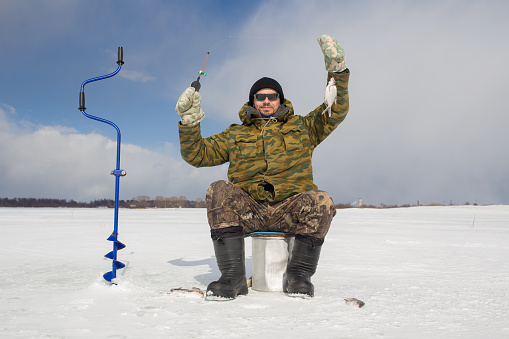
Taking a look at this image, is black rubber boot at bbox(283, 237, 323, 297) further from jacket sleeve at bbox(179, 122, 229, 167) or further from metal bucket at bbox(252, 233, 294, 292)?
jacket sleeve at bbox(179, 122, 229, 167)

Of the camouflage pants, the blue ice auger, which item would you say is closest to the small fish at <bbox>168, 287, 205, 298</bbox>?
the camouflage pants

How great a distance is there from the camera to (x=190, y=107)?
2586 mm

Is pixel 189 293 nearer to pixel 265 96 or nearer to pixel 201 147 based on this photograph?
pixel 201 147

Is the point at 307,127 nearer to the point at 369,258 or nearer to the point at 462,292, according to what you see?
the point at 462,292

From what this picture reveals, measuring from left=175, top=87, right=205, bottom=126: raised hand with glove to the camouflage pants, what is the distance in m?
0.45

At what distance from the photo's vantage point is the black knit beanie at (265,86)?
9.62ft

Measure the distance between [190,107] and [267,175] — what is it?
684mm

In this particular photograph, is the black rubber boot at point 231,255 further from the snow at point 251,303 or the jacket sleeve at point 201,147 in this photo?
the jacket sleeve at point 201,147

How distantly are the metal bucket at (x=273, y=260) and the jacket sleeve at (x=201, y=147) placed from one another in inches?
27.0

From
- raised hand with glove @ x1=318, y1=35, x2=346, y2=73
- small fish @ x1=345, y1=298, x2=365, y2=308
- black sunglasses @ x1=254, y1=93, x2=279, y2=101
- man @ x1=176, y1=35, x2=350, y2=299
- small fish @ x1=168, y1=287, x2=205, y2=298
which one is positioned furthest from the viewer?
black sunglasses @ x1=254, y1=93, x2=279, y2=101

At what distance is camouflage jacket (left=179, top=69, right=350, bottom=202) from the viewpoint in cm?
258

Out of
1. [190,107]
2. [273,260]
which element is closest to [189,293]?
[273,260]

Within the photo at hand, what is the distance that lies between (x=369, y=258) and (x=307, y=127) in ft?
6.83

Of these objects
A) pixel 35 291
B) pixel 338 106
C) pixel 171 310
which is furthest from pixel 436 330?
pixel 35 291
